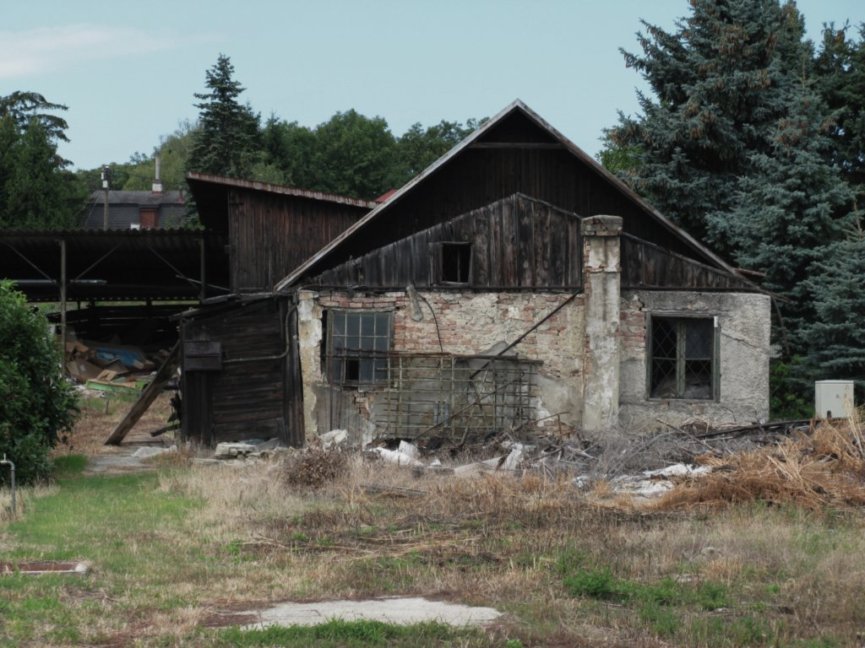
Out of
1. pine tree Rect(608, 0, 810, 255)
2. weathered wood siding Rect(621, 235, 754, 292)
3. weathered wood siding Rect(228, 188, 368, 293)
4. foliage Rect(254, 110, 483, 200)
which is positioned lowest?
weathered wood siding Rect(621, 235, 754, 292)

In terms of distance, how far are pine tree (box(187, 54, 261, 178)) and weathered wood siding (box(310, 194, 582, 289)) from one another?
118ft

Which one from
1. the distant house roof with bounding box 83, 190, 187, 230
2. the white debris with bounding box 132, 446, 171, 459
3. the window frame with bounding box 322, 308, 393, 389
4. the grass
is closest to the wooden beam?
the window frame with bounding box 322, 308, 393, 389

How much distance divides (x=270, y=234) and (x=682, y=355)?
30.0 ft

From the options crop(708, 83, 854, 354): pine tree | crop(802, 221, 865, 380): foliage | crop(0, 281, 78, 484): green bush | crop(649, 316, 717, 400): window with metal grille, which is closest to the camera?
crop(0, 281, 78, 484): green bush

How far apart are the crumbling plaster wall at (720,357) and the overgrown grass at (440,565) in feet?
18.8

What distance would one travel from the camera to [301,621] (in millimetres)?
→ 7715

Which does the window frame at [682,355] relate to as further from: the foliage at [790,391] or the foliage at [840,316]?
the foliage at [790,391]

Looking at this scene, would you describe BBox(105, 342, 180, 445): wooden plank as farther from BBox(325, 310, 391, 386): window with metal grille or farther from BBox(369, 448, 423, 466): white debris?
BBox(369, 448, 423, 466): white debris

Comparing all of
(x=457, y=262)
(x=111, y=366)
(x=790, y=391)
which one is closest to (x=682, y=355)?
(x=457, y=262)

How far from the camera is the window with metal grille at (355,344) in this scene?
19422 millimetres

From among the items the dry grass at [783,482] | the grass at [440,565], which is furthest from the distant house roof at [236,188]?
the dry grass at [783,482]

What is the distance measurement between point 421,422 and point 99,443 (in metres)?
7.20

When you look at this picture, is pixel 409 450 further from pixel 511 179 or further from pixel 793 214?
pixel 793 214

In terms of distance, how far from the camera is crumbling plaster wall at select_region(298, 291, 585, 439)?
19.2 m
